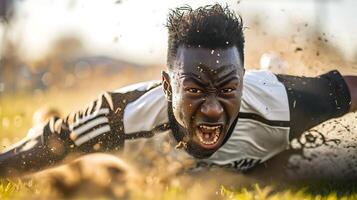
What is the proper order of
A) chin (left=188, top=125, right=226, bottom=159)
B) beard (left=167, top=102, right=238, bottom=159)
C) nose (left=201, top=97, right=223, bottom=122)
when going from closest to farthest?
nose (left=201, top=97, right=223, bottom=122) < chin (left=188, top=125, right=226, bottom=159) < beard (left=167, top=102, right=238, bottom=159)

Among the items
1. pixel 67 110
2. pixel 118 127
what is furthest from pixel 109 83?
pixel 118 127

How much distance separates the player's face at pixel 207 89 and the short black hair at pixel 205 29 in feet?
0.15

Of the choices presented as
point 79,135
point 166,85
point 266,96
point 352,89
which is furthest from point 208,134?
point 352,89

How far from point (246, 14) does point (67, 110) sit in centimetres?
133

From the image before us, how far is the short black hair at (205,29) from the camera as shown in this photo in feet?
14.9

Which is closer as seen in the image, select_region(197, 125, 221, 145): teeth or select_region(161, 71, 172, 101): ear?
select_region(197, 125, 221, 145): teeth

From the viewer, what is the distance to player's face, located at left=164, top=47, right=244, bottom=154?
446cm

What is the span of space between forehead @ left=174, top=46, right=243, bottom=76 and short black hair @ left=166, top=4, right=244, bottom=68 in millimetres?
35

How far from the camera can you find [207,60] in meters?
4.48

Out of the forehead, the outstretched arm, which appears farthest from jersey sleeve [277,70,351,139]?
the outstretched arm

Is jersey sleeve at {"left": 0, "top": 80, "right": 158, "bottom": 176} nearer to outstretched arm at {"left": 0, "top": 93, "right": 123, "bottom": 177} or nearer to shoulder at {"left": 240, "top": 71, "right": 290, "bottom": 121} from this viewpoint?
outstretched arm at {"left": 0, "top": 93, "right": 123, "bottom": 177}

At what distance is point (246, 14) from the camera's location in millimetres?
5355

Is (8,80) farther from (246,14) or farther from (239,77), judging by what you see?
(239,77)

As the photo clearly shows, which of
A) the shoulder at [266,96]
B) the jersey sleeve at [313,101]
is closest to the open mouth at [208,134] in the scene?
the shoulder at [266,96]
